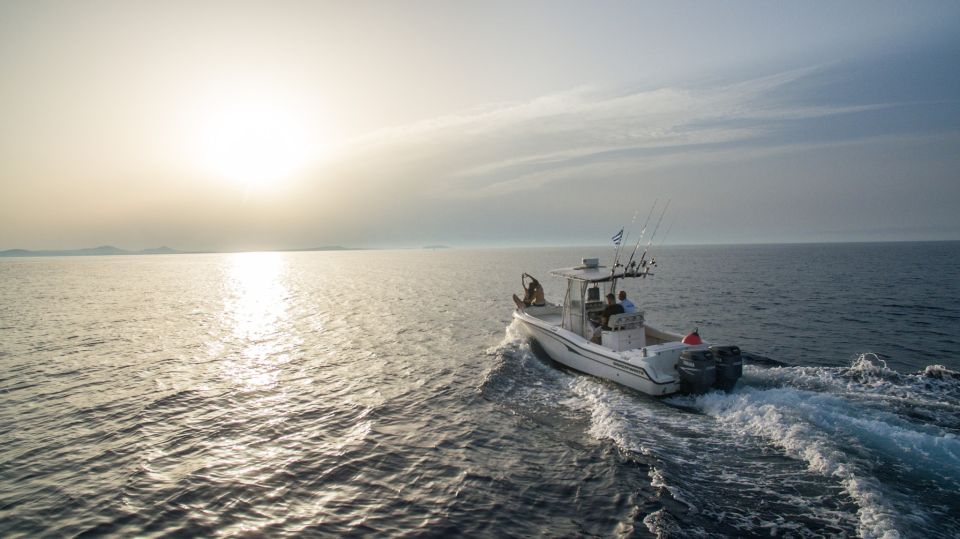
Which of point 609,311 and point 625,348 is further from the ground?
point 609,311

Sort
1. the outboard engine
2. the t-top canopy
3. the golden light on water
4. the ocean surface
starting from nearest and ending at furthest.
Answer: the ocean surface → the outboard engine → the t-top canopy → the golden light on water

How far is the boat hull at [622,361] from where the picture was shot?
1352 cm

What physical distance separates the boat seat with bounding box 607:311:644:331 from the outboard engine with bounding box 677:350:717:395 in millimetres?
2642

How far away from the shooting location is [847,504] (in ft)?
25.2

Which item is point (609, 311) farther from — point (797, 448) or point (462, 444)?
point (462, 444)

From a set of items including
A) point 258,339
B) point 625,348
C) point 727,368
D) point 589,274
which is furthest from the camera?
point 258,339

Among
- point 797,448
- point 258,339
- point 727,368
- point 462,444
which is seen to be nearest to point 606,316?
point 727,368

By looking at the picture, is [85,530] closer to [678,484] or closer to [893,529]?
[678,484]

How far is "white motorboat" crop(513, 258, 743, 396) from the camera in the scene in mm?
13055

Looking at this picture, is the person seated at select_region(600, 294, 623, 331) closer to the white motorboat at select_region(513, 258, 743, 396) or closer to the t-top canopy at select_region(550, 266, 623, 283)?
the white motorboat at select_region(513, 258, 743, 396)

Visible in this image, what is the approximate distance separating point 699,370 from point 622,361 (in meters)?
2.40

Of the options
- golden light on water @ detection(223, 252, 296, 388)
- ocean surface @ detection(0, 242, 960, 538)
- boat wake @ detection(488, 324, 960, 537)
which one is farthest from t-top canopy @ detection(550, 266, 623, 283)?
golden light on water @ detection(223, 252, 296, 388)

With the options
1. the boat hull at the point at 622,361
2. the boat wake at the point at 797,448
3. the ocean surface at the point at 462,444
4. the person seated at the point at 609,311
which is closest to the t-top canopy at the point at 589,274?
the person seated at the point at 609,311

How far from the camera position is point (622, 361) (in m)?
14.4
